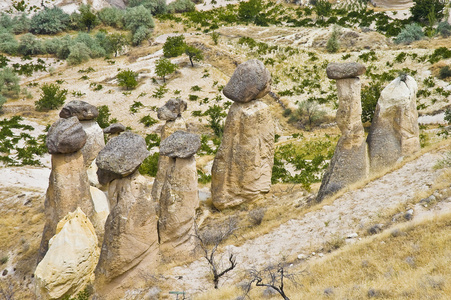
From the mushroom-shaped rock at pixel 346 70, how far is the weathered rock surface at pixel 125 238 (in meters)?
6.11

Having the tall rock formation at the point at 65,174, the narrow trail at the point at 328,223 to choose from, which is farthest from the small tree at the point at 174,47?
the narrow trail at the point at 328,223

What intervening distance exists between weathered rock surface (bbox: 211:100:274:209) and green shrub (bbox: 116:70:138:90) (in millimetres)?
20895

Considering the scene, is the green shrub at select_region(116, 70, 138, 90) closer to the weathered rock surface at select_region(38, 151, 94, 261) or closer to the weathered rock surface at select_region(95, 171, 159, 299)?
the weathered rock surface at select_region(38, 151, 94, 261)

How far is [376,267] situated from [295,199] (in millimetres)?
→ 5652

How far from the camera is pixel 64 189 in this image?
9.80 metres

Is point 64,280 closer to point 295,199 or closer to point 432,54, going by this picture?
point 295,199

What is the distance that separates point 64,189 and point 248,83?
5745 millimetres

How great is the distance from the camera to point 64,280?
8688 mm

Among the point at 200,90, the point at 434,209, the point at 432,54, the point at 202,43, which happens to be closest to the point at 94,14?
the point at 202,43

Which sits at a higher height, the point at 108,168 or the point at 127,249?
the point at 108,168

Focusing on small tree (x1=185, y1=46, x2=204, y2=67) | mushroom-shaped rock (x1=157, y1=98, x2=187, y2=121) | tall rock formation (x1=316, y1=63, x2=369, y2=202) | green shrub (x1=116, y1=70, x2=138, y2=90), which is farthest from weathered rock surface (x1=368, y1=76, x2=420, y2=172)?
small tree (x1=185, y1=46, x2=204, y2=67)

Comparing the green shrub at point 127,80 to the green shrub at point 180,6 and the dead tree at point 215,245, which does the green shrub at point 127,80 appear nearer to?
the dead tree at point 215,245

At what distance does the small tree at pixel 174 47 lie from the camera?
119ft

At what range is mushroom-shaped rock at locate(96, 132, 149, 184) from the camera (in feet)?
27.3
